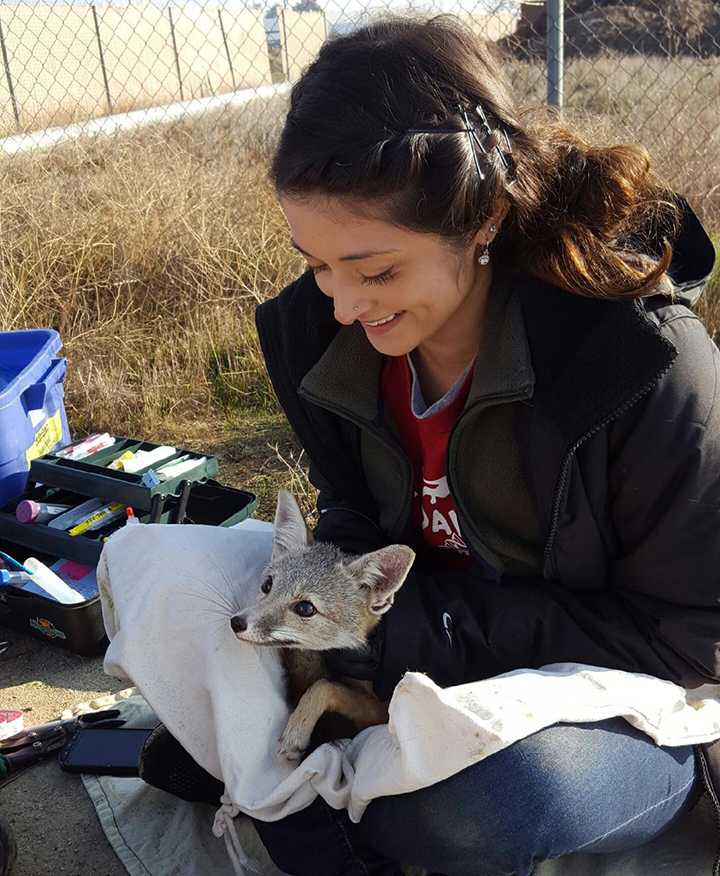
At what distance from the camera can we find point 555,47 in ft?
14.5

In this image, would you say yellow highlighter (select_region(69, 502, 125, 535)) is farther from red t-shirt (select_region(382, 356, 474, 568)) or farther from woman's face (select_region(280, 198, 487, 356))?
woman's face (select_region(280, 198, 487, 356))

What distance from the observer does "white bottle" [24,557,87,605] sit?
3105 millimetres

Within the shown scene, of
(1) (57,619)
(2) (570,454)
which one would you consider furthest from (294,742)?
(1) (57,619)

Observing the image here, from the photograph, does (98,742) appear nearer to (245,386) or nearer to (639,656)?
(639,656)

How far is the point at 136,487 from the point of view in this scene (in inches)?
133

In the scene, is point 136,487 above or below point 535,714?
below

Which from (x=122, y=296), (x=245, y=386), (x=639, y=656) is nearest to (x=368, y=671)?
(x=639, y=656)

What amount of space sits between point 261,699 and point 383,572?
0.49 m

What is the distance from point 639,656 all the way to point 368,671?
2.38ft

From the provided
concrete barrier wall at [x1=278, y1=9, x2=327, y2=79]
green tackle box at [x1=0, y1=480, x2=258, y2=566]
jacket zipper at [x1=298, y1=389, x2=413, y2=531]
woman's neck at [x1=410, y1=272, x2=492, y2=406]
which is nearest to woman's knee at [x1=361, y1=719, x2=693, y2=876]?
jacket zipper at [x1=298, y1=389, x2=413, y2=531]

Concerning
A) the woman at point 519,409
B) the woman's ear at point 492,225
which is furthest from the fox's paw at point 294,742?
the woman's ear at point 492,225

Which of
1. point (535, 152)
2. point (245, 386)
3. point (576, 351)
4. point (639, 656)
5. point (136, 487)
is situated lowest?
point (245, 386)

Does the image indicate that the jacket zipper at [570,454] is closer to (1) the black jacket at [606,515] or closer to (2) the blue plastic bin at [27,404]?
(1) the black jacket at [606,515]

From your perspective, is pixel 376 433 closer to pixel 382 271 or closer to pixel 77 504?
pixel 382 271
